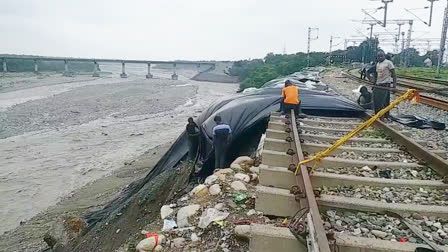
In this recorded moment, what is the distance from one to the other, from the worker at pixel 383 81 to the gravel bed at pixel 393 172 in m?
4.08

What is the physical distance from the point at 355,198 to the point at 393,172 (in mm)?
1166

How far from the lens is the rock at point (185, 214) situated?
3.45 m

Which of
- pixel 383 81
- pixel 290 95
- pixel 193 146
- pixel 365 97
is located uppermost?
pixel 383 81

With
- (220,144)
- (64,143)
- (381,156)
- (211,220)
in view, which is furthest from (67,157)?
(211,220)

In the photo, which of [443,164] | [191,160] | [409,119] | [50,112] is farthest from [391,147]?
[50,112]

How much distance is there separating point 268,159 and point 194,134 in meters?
3.60

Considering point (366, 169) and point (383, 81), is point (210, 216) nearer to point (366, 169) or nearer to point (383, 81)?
point (366, 169)

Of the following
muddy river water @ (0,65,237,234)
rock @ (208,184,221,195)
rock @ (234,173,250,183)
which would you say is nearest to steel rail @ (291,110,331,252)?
rock @ (234,173,250,183)

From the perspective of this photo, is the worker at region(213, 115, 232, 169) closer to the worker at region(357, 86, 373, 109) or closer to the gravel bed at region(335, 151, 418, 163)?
the gravel bed at region(335, 151, 418, 163)

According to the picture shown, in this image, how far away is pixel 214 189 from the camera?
4008 millimetres

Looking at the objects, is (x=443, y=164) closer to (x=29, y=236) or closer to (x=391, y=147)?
(x=391, y=147)

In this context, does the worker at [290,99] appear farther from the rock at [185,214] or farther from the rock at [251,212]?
the rock at [251,212]

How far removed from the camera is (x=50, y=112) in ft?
97.1

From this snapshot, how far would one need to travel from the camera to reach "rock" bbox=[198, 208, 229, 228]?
3.27 meters
